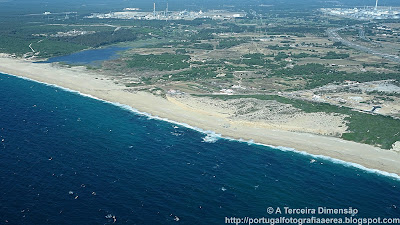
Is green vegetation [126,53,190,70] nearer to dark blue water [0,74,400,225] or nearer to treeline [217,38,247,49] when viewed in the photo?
treeline [217,38,247,49]

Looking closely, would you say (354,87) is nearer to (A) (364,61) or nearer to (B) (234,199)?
(A) (364,61)

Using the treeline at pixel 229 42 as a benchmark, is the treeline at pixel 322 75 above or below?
below

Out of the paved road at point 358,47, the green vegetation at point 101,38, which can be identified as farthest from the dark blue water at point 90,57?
the paved road at point 358,47

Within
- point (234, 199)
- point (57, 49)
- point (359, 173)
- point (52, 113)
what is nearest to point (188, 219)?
point (234, 199)

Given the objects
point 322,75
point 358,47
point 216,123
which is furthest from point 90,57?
point 358,47

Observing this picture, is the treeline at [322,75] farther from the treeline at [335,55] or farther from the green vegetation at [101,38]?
the green vegetation at [101,38]

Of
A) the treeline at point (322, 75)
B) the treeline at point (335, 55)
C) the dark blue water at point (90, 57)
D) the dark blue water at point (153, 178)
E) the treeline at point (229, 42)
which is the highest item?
the treeline at point (229, 42)

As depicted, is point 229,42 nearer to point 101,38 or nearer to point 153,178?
point 101,38
